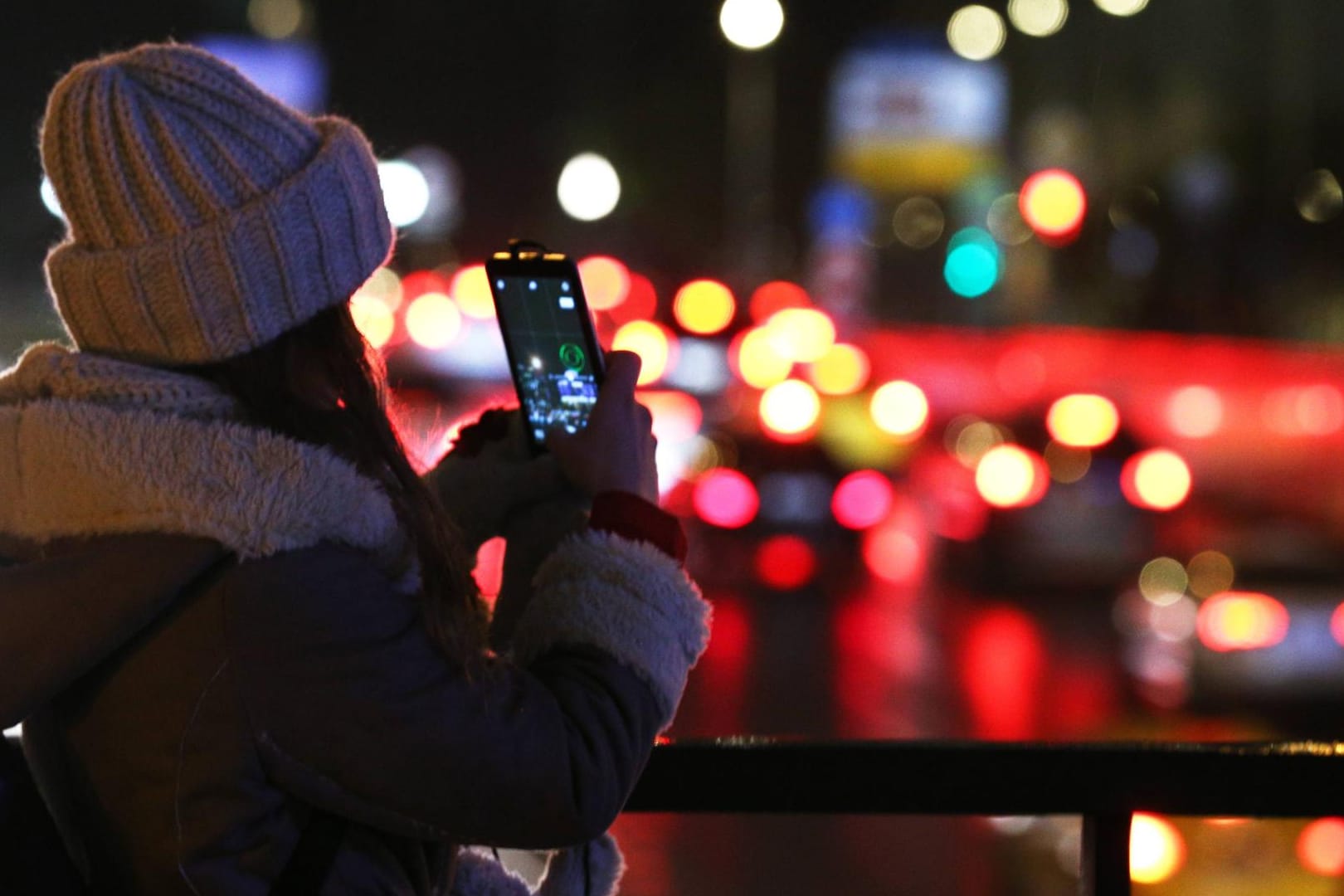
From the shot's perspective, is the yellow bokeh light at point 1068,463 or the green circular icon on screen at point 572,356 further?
the yellow bokeh light at point 1068,463

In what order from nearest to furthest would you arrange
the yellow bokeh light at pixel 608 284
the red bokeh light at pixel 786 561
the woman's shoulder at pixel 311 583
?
the woman's shoulder at pixel 311 583
the red bokeh light at pixel 786 561
the yellow bokeh light at pixel 608 284

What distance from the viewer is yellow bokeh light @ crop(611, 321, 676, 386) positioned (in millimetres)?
18306

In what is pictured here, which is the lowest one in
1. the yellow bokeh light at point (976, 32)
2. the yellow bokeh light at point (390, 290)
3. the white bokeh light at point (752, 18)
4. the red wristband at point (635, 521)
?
the yellow bokeh light at point (976, 32)

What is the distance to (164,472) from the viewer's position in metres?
1.57

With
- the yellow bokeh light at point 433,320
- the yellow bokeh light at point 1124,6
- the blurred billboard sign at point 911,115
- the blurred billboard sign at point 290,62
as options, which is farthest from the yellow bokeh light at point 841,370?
the blurred billboard sign at point 290,62

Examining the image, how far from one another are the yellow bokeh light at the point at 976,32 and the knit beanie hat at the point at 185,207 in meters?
33.8

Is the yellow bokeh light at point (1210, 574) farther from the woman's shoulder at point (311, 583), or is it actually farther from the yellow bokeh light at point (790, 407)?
the woman's shoulder at point (311, 583)

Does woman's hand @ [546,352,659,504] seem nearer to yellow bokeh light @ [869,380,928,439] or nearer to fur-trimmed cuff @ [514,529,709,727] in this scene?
fur-trimmed cuff @ [514,529,709,727]

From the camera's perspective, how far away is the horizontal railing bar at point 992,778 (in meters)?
2.29

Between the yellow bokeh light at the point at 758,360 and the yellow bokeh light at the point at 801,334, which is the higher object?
the yellow bokeh light at the point at 758,360

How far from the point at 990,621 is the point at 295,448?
12749 millimetres

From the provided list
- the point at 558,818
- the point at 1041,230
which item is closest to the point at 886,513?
Answer: the point at 1041,230

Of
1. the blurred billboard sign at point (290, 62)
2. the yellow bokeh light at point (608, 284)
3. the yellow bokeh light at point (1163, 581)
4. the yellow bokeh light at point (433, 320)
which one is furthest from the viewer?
the blurred billboard sign at point (290, 62)

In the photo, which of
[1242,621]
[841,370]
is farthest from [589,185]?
[1242,621]
